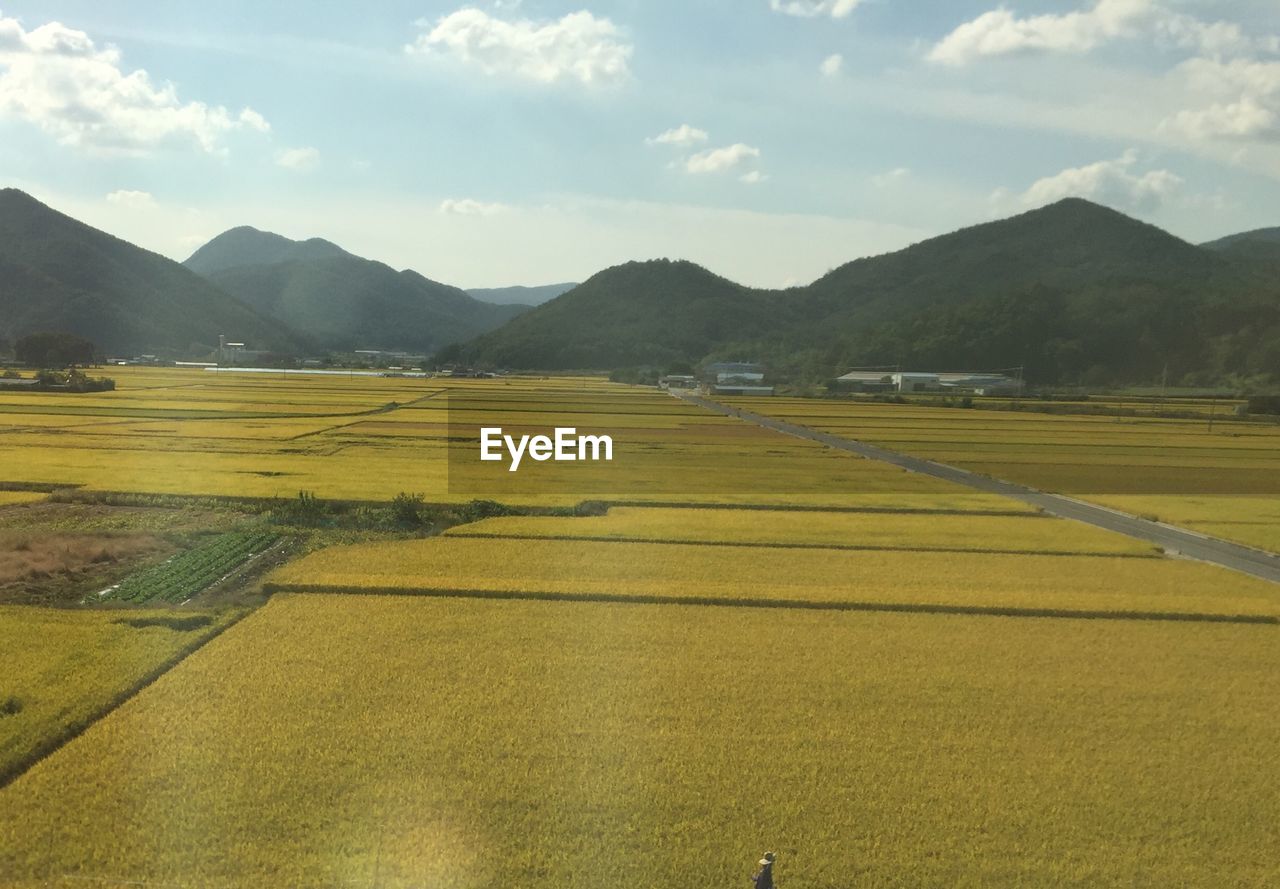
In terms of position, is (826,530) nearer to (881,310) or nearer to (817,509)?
(817,509)

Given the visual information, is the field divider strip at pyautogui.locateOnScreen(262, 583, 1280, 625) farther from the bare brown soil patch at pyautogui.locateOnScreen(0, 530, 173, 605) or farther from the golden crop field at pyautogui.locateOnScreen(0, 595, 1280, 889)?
the bare brown soil patch at pyautogui.locateOnScreen(0, 530, 173, 605)

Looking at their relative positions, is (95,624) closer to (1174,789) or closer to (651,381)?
(1174,789)

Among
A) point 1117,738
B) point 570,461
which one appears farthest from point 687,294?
point 1117,738

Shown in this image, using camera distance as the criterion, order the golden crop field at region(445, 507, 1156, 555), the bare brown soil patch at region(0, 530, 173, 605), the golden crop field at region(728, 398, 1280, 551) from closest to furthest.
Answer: the bare brown soil patch at region(0, 530, 173, 605), the golden crop field at region(445, 507, 1156, 555), the golden crop field at region(728, 398, 1280, 551)

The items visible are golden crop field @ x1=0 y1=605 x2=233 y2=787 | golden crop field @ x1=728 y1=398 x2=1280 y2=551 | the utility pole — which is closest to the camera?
golden crop field @ x1=0 y1=605 x2=233 y2=787

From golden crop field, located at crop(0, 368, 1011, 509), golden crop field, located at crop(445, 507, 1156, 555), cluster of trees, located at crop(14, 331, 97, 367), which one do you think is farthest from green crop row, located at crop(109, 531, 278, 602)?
cluster of trees, located at crop(14, 331, 97, 367)

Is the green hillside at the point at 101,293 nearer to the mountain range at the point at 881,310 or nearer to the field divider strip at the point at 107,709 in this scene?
the mountain range at the point at 881,310

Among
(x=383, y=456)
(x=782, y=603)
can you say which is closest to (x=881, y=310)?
(x=383, y=456)
